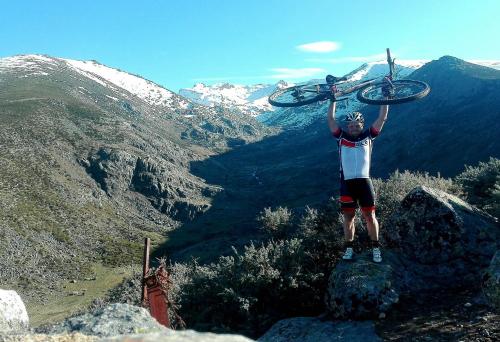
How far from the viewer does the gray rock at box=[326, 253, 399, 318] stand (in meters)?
8.85

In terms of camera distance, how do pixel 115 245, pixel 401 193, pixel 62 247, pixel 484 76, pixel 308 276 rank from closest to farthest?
pixel 308 276 → pixel 401 193 → pixel 62 247 → pixel 115 245 → pixel 484 76

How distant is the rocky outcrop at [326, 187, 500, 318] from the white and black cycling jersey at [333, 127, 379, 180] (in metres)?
2.04

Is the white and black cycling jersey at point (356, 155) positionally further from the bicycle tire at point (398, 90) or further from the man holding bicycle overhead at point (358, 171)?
the bicycle tire at point (398, 90)

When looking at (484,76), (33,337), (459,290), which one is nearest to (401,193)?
(459,290)

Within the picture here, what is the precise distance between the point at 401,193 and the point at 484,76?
15353 cm

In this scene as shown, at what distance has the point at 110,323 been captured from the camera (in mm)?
5027

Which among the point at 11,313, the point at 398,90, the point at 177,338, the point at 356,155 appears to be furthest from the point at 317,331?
the point at 398,90

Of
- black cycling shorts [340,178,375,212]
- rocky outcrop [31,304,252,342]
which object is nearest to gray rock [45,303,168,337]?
rocky outcrop [31,304,252,342]

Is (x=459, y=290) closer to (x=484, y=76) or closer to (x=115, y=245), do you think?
(x=115, y=245)

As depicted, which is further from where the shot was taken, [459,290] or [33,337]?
[459,290]

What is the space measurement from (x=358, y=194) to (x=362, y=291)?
2.23 metres

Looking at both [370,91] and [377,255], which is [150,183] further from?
[377,255]

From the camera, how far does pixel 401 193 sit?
14.0 meters

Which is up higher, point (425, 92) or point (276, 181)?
point (425, 92)
